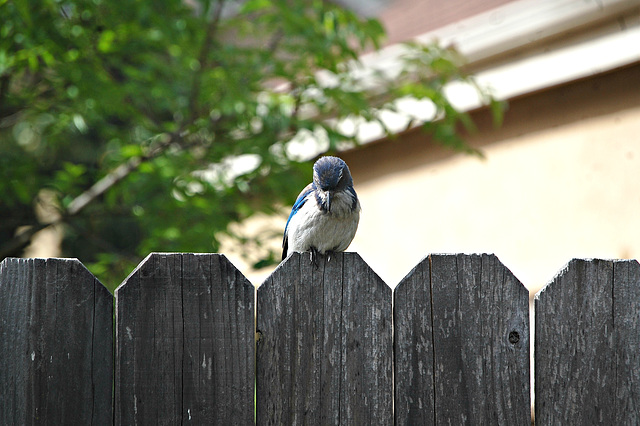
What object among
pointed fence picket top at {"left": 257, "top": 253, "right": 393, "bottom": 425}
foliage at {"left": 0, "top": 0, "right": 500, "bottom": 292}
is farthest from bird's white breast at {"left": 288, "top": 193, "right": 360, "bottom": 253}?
foliage at {"left": 0, "top": 0, "right": 500, "bottom": 292}

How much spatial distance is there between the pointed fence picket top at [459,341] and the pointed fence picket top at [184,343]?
462 millimetres

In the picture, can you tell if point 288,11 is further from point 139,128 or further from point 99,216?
point 99,216

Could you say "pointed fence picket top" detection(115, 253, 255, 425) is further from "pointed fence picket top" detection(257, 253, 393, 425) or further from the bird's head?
the bird's head

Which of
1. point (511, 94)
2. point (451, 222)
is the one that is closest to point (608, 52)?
point (511, 94)

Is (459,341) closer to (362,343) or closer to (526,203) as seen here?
(362,343)

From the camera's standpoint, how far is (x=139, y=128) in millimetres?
4867

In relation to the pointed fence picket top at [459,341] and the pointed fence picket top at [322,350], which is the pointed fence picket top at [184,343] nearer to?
the pointed fence picket top at [322,350]

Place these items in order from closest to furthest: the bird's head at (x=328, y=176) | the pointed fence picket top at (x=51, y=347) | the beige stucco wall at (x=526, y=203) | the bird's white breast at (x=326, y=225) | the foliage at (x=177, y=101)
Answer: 1. the pointed fence picket top at (x=51, y=347)
2. the bird's white breast at (x=326, y=225)
3. the bird's head at (x=328, y=176)
4. the foliage at (x=177, y=101)
5. the beige stucco wall at (x=526, y=203)

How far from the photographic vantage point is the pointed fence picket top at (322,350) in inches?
76.9

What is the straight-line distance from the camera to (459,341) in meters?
1.98

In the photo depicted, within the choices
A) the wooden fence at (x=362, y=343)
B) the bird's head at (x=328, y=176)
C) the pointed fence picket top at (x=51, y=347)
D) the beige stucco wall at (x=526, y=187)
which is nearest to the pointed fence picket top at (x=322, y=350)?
the wooden fence at (x=362, y=343)

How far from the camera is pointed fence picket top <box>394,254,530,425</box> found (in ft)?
6.42

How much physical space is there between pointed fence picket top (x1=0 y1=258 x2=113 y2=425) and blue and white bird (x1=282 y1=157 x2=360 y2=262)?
1.21 meters

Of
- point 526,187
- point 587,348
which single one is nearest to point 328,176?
point 587,348
